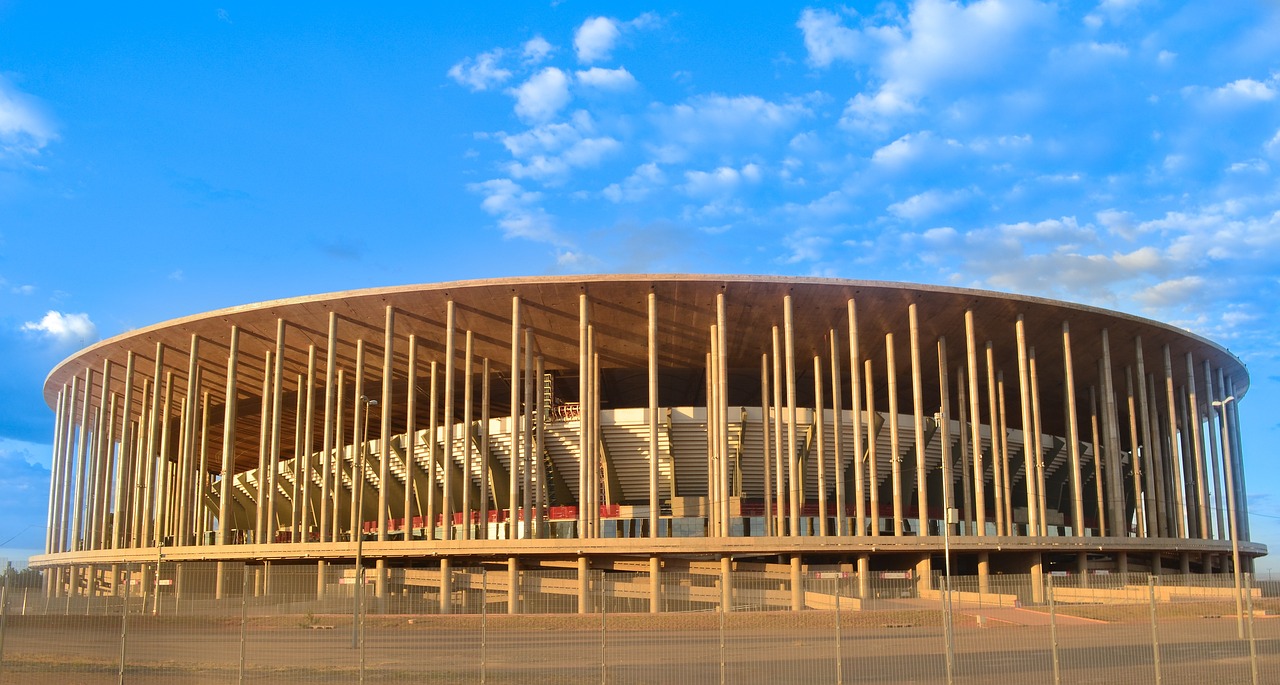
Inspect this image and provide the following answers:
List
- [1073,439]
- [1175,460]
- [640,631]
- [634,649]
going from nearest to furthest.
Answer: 1. [634,649]
2. [640,631]
3. [1073,439]
4. [1175,460]

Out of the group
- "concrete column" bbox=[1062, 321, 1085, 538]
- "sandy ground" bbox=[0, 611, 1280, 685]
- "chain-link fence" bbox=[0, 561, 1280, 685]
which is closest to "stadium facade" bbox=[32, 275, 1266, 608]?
"concrete column" bbox=[1062, 321, 1085, 538]

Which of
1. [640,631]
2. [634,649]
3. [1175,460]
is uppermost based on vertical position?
[1175,460]

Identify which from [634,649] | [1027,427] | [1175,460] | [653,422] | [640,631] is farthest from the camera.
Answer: [1175,460]

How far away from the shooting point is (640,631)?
28266 mm

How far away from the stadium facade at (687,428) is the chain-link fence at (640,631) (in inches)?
60.1

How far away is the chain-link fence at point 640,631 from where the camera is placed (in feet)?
63.2

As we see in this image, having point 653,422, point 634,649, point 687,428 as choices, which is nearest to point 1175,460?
point 687,428

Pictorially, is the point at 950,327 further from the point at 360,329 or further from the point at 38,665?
the point at 38,665

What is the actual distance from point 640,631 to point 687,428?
23.2 meters

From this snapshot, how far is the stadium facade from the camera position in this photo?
43.3m

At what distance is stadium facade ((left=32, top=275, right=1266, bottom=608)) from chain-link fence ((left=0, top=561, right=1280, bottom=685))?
60.1 inches

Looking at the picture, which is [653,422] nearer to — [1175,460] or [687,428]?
[687,428]

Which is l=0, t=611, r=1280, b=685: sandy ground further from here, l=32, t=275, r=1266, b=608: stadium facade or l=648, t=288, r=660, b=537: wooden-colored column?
l=648, t=288, r=660, b=537: wooden-colored column

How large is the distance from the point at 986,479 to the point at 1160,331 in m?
12.9
